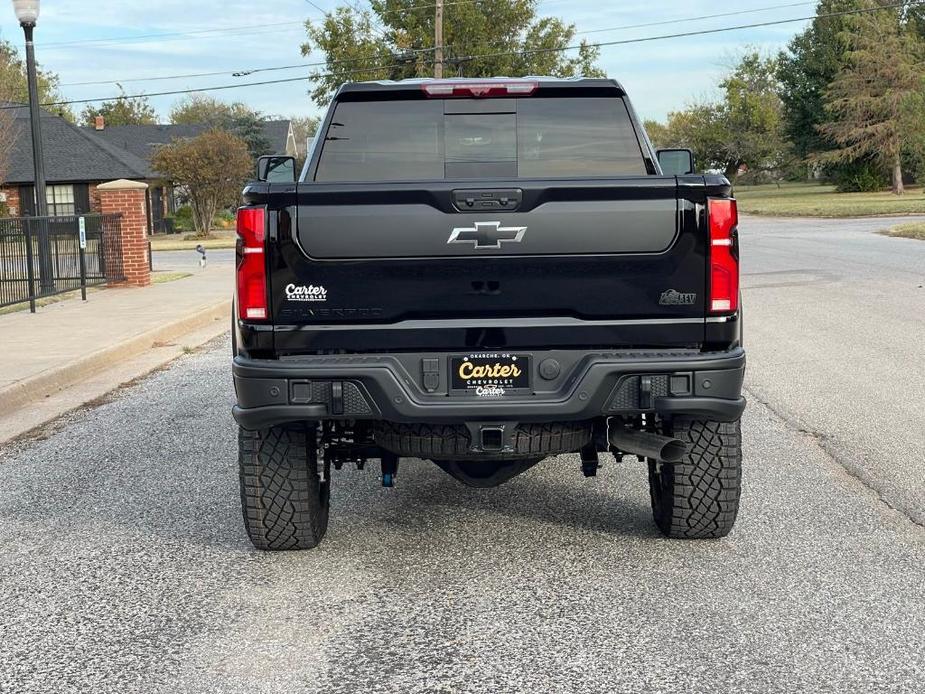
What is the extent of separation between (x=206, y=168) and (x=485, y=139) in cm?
4465

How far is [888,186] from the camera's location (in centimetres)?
7369

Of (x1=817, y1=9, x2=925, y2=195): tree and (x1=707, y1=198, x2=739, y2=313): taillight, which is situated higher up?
(x1=817, y1=9, x2=925, y2=195): tree

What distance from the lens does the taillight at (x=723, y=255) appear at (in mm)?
4551

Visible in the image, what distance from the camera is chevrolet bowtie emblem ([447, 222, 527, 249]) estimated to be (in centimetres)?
452

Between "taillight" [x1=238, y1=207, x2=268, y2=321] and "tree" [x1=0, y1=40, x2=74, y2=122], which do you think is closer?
"taillight" [x1=238, y1=207, x2=268, y2=321]

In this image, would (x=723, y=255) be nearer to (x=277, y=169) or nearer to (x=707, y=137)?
(x=277, y=169)

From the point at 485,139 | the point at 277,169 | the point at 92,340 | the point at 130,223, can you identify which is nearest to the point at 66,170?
the point at 130,223

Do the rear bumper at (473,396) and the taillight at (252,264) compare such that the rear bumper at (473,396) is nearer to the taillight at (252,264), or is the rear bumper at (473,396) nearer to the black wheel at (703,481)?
the taillight at (252,264)

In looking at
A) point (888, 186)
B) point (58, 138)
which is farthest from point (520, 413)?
point (888, 186)

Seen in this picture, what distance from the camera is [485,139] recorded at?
5.57 metres

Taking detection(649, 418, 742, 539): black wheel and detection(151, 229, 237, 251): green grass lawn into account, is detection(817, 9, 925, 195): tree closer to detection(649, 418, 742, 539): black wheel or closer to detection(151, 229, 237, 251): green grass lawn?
detection(151, 229, 237, 251): green grass lawn

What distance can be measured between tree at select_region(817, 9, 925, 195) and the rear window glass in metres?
62.6

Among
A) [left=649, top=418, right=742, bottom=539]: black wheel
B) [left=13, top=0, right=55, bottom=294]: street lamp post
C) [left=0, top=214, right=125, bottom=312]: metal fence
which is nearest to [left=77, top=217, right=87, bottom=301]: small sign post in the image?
[left=0, top=214, right=125, bottom=312]: metal fence

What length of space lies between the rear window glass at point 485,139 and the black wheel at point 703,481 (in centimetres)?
130
